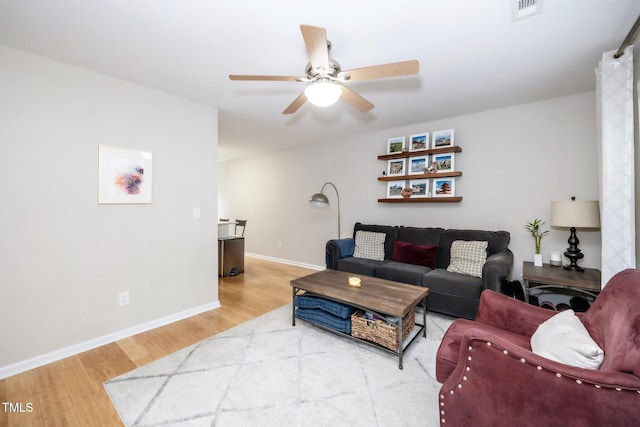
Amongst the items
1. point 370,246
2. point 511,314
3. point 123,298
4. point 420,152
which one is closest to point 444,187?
point 420,152

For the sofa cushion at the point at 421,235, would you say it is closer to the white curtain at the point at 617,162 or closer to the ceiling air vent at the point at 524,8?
the white curtain at the point at 617,162

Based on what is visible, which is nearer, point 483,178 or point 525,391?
point 525,391

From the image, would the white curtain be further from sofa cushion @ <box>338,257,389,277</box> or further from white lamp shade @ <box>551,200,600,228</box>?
sofa cushion @ <box>338,257,389,277</box>

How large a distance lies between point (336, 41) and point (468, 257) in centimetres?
256

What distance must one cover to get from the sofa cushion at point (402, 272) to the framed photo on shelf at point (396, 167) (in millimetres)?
1375

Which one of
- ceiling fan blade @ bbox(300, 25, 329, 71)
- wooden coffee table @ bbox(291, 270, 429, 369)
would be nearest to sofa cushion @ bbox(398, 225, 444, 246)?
wooden coffee table @ bbox(291, 270, 429, 369)

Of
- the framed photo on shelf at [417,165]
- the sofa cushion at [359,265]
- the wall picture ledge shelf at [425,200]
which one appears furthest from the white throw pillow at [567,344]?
the framed photo on shelf at [417,165]

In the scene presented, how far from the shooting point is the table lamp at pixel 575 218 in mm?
2396

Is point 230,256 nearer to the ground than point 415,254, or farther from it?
nearer to the ground

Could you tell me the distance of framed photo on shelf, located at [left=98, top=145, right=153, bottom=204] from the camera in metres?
2.39

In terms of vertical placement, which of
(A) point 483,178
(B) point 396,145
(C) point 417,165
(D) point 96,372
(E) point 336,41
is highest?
(E) point 336,41

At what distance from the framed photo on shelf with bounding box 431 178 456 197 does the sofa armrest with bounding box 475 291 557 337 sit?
1.98 meters

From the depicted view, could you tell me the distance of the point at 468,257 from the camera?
2986 millimetres

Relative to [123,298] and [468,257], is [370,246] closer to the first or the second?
[468,257]
